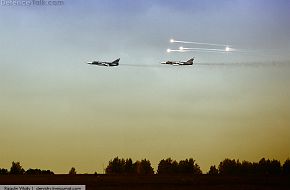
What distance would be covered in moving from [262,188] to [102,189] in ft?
35.7

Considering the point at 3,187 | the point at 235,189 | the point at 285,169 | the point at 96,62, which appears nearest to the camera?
the point at 3,187

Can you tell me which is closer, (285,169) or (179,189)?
(179,189)

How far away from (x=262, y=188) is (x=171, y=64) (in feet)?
43.5

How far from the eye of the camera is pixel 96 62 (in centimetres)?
4028

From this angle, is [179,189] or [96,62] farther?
[96,62]

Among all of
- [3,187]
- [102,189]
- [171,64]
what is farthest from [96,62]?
[3,187]

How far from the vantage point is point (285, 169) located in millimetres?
80188

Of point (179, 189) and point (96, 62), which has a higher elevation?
point (96, 62)

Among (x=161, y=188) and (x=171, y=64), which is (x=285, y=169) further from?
(x=161, y=188)

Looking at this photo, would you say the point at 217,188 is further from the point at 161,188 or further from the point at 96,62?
the point at 96,62

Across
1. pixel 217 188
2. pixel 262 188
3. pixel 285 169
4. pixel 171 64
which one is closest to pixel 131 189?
pixel 217 188

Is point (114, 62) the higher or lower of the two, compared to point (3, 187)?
higher

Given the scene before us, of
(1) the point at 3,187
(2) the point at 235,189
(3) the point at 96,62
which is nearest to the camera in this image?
(1) the point at 3,187

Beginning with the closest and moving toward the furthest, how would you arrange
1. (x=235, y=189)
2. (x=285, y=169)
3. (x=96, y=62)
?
(x=235, y=189), (x=96, y=62), (x=285, y=169)
